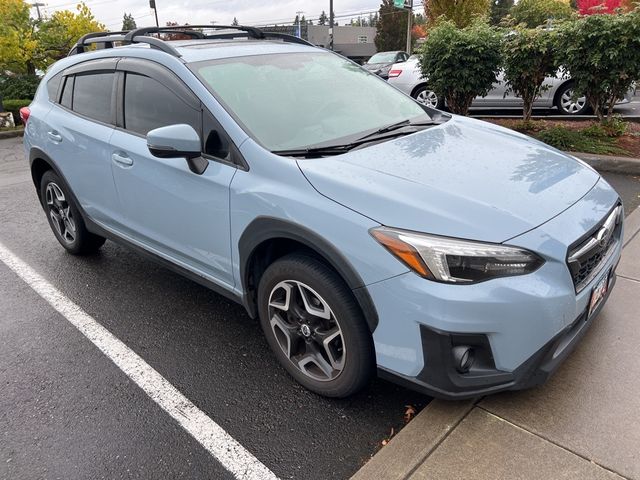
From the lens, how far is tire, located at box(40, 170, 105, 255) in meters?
4.26

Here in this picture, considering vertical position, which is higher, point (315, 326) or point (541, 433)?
point (315, 326)

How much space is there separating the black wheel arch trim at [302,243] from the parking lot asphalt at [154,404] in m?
0.54

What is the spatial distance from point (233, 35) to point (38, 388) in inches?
112

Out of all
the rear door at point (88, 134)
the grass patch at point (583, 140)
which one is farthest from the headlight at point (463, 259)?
the grass patch at point (583, 140)

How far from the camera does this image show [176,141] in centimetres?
262

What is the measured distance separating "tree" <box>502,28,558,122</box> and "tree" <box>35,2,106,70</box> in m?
13.0

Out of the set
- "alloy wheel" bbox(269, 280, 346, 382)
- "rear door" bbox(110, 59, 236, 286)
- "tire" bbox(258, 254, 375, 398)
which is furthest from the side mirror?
"alloy wheel" bbox(269, 280, 346, 382)

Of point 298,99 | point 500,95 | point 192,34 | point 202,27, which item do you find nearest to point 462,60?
point 500,95

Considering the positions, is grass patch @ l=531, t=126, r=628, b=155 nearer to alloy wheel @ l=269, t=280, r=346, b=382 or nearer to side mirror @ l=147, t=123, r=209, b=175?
alloy wheel @ l=269, t=280, r=346, b=382

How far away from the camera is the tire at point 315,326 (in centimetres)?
229

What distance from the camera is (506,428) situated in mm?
2268

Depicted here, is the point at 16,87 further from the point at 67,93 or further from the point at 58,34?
the point at 67,93

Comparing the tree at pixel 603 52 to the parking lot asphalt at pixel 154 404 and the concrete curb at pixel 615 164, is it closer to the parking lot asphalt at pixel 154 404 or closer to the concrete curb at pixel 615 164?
the concrete curb at pixel 615 164

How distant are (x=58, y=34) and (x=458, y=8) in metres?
13.5
